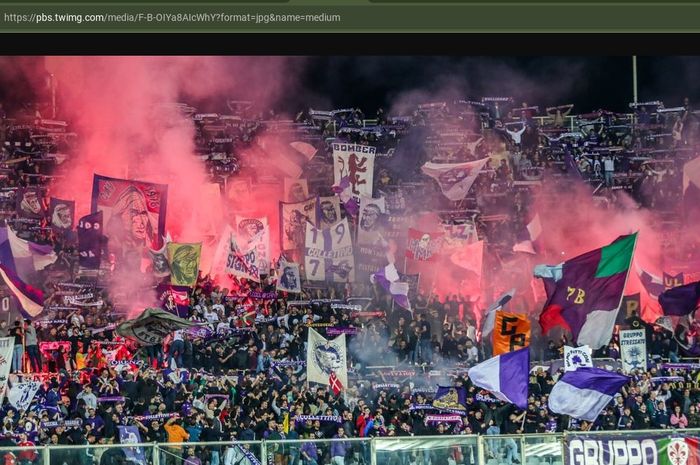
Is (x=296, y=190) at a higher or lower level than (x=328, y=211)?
higher

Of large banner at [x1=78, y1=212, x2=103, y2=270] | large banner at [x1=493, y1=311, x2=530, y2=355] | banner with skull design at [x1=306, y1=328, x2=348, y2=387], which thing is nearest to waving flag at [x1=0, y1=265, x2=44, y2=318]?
large banner at [x1=78, y1=212, x2=103, y2=270]

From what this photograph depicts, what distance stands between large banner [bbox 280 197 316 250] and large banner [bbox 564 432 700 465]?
12868 mm

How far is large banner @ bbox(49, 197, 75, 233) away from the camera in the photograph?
85.0 feet

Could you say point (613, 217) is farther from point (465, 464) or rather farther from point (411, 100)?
point (465, 464)

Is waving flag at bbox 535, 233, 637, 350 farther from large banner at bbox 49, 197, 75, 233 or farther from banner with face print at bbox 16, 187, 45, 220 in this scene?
banner with face print at bbox 16, 187, 45, 220

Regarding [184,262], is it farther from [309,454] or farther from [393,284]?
[309,454]

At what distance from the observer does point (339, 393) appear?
2247cm

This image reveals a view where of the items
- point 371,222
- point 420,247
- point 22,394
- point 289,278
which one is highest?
point 371,222

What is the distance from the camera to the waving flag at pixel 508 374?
61.3 ft

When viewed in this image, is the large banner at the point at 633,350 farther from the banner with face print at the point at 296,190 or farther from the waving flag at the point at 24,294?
the waving flag at the point at 24,294

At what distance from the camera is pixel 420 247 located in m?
26.3

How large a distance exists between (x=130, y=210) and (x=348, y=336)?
20.9ft

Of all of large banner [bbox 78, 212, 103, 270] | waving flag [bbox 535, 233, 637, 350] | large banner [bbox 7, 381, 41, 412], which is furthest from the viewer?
large banner [bbox 78, 212, 103, 270]

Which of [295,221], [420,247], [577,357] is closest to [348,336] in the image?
[420,247]
